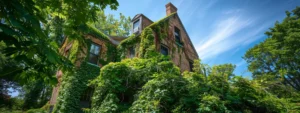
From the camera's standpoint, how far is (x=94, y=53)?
1262 centimetres

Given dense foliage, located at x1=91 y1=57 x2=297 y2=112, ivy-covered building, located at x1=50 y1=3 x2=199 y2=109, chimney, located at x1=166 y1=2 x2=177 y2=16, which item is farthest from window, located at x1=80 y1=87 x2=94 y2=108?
chimney, located at x1=166 y1=2 x2=177 y2=16

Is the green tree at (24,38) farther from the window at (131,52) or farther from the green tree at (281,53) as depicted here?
the green tree at (281,53)

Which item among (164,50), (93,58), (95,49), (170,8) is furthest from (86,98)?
(170,8)

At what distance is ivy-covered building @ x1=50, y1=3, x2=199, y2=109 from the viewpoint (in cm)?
1057

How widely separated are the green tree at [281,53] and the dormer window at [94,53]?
Result: 17.7m

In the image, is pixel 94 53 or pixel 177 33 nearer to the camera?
pixel 94 53

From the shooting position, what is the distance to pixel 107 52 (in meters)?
13.1

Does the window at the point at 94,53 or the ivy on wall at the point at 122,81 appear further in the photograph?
the window at the point at 94,53

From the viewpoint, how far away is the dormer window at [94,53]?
1228 centimetres

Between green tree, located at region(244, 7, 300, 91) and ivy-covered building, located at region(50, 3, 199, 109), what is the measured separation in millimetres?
10745

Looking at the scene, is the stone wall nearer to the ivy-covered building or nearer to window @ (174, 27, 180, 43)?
the ivy-covered building

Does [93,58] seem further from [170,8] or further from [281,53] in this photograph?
[281,53]

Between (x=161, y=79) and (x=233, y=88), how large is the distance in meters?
2.85

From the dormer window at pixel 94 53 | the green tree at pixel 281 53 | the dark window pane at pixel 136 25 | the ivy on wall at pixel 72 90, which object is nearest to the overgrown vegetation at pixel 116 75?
the ivy on wall at pixel 72 90
